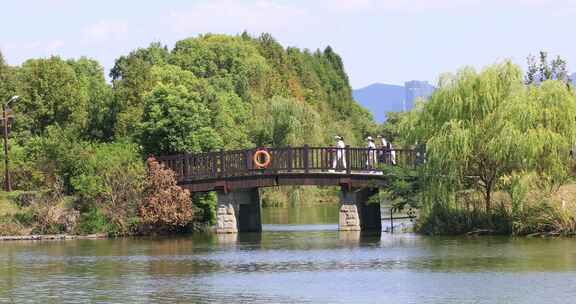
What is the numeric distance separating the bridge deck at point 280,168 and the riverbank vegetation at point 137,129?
1.14 metres

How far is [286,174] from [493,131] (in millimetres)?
9233

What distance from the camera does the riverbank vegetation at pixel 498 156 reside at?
4516 cm

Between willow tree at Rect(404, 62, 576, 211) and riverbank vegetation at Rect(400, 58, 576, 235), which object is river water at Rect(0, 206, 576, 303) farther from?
willow tree at Rect(404, 62, 576, 211)

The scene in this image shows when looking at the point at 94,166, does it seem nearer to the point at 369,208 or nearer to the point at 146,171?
the point at 146,171

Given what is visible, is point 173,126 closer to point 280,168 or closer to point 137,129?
point 137,129

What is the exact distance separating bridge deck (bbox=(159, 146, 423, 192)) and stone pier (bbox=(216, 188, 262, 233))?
2.40 ft

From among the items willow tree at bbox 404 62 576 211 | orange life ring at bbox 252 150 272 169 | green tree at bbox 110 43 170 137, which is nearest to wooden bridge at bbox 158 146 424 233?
orange life ring at bbox 252 150 272 169

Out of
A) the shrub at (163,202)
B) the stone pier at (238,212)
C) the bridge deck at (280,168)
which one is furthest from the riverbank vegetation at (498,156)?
the shrub at (163,202)

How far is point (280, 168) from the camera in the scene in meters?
52.2

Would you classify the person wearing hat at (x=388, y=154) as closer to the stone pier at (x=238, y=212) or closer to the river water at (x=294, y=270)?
the river water at (x=294, y=270)

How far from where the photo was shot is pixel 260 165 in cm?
5216

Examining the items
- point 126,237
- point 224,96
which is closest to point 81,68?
point 224,96

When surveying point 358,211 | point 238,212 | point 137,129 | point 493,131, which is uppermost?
point 137,129

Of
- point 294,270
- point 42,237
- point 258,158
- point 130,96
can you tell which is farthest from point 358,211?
point 130,96
